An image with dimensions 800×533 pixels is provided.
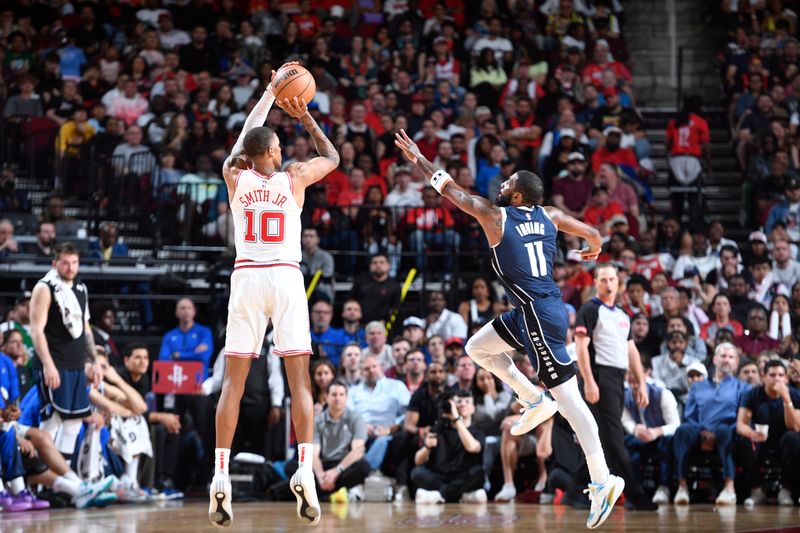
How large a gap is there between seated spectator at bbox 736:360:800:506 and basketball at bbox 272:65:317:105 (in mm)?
5781

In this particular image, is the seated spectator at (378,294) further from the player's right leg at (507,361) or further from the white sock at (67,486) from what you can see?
the player's right leg at (507,361)

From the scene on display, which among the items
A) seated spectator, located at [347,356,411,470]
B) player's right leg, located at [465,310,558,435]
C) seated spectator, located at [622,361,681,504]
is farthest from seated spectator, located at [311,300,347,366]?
player's right leg, located at [465,310,558,435]

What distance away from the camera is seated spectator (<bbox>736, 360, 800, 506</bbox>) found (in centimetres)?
1125

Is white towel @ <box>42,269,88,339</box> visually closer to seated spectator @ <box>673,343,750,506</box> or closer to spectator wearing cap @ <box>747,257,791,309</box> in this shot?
seated spectator @ <box>673,343,750,506</box>

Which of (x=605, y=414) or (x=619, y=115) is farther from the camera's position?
(x=619, y=115)

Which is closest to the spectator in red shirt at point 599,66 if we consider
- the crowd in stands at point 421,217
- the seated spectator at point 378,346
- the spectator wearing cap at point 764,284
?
the crowd in stands at point 421,217

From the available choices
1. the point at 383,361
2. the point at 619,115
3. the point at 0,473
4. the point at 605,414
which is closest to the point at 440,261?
the point at 383,361

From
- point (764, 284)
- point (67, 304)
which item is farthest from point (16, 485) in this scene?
point (764, 284)

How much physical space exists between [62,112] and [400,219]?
5.41 m

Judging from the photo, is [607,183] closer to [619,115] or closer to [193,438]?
[619,115]

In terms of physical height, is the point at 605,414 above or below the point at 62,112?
below

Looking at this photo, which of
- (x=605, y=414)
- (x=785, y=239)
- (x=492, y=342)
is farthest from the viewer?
(x=785, y=239)

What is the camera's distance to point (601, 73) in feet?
60.8

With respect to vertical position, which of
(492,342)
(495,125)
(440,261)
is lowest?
(492,342)
